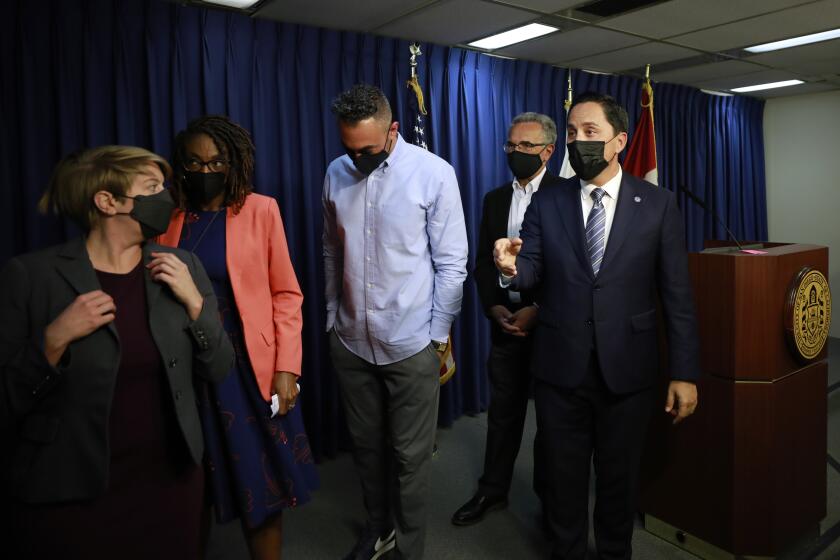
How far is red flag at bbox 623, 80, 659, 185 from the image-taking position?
3797mm

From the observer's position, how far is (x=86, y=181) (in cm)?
132

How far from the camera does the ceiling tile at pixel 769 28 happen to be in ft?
10.5

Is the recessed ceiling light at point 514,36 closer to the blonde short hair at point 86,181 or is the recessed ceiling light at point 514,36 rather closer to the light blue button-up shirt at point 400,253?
the light blue button-up shirt at point 400,253

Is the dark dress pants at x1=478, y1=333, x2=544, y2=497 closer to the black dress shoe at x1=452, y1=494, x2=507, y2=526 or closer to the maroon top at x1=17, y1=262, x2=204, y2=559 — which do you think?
the black dress shoe at x1=452, y1=494, x2=507, y2=526

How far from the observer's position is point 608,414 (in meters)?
1.94

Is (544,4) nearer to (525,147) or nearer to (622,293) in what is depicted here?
(525,147)

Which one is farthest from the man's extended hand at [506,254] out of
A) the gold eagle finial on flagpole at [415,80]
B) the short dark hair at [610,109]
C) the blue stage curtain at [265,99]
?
the gold eagle finial on flagpole at [415,80]

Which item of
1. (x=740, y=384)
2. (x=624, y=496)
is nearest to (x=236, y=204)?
(x=624, y=496)

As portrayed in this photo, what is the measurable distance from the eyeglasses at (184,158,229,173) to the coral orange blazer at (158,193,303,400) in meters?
0.12

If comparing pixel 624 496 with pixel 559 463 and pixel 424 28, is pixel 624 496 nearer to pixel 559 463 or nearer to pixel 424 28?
pixel 559 463

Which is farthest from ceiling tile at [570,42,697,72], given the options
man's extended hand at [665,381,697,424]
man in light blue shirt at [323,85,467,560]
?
man's extended hand at [665,381,697,424]

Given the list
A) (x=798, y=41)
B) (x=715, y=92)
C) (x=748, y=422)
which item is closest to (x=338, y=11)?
(x=748, y=422)

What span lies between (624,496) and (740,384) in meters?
0.55

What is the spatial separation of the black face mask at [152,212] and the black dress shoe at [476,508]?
178 cm
